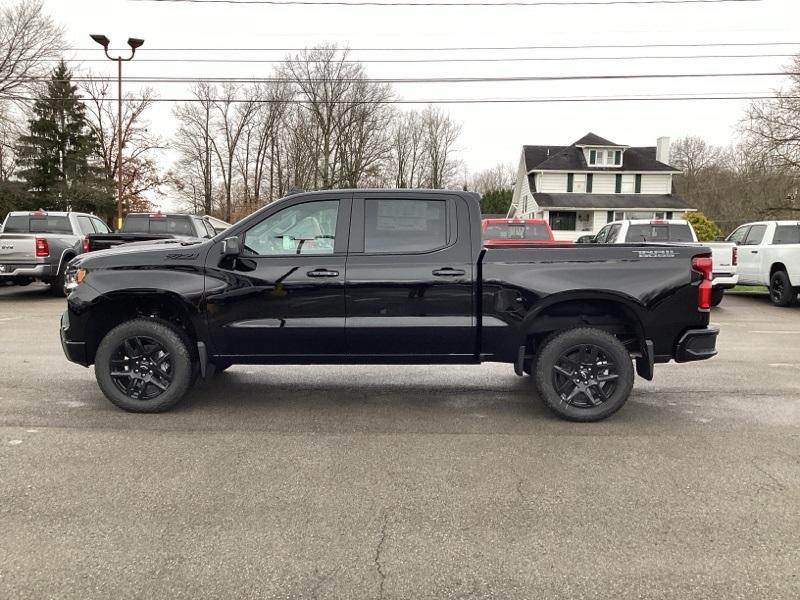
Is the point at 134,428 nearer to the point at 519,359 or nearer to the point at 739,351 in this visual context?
the point at 519,359

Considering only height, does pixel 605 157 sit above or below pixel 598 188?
above

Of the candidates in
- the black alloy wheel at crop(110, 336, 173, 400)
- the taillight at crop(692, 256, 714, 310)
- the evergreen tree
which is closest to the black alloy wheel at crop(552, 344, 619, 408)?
the taillight at crop(692, 256, 714, 310)

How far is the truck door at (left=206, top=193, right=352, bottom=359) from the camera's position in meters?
5.05

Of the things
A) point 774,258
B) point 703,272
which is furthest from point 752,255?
point 703,272

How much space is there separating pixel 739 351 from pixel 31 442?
8.44 metres

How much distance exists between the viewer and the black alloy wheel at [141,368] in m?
5.18

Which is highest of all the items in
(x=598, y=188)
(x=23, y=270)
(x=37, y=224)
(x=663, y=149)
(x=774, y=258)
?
(x=663, y=149)

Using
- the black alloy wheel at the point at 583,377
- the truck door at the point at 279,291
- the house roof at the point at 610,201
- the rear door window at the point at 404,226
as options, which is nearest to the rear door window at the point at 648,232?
the black alloy wheel at the point at 583,377

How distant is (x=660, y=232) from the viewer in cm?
1341

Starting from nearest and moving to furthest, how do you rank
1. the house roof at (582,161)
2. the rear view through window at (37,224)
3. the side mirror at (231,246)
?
1. the side mirror at (231,246)
2. the rear view through window at (37,224)
3. the house roof at (582,161)

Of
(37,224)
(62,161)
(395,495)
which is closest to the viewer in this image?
(395,495)

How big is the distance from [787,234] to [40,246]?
53.8 ft

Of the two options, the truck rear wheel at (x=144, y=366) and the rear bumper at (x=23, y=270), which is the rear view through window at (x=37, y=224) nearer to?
the rear bumper at (x=23, y=270)

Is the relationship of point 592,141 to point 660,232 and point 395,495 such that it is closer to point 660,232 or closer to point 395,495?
point 660,232
